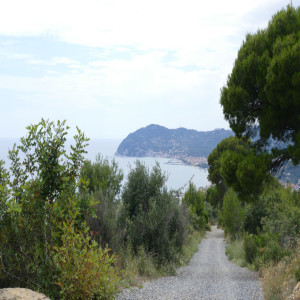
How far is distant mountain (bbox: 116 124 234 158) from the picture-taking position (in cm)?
7900

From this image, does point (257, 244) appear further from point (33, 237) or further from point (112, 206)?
point (33, 237)

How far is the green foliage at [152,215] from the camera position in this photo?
38.7 feet

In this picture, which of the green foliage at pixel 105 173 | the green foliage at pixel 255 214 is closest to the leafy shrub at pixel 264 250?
the green foliage at pixel 105 173

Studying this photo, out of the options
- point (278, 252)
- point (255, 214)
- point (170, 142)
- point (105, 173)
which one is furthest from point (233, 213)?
point (170, 142)

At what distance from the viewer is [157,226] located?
39.0ft

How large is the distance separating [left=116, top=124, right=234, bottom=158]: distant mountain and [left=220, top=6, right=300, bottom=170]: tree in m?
56.8

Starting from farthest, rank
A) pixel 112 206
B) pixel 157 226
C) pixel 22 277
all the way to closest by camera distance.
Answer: pixel 157 226, pixel 112 206, pixel 22 277

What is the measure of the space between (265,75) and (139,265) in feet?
22.2

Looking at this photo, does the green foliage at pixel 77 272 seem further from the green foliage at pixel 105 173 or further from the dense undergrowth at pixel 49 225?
the green foliage at pixel 105 173

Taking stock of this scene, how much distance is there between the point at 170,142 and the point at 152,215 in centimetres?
9116

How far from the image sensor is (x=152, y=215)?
38.4 ft

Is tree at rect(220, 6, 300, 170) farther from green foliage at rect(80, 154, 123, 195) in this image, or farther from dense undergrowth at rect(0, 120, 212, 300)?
green foliage at rect(80, 154, 123, 195)

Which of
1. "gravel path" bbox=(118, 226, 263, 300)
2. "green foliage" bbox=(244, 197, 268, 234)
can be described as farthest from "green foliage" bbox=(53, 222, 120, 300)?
"green foliage" bbox=(244, 197, 268, 234)

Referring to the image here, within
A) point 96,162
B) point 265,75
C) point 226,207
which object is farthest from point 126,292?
point 226,207
